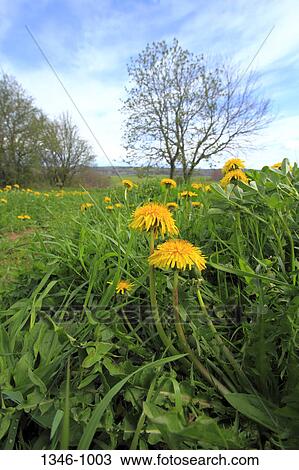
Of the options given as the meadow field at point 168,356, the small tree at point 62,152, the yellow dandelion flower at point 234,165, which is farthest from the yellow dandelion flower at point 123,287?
the small tree at point 62,152

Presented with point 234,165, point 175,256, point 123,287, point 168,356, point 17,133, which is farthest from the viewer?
point 17,133

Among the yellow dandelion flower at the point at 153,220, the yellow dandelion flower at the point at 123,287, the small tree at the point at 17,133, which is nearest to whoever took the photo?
the yellow dandelion flower at the point at 153,220

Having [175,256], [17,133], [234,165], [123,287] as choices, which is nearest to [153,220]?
[175,256]

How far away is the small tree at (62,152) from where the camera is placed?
20.1m

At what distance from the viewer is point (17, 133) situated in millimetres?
19406

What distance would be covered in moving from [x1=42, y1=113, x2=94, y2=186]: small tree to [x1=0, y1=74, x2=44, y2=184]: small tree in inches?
28.8

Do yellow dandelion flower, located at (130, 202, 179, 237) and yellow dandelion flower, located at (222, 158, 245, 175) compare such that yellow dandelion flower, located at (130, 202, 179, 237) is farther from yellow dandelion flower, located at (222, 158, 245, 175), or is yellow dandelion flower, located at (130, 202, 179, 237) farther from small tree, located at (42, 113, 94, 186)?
small tree, located at (42, 113, 94, 186)

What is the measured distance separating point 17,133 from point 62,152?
10.0ft

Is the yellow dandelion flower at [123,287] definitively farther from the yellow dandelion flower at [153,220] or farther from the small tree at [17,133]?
the small tree at [17,133]

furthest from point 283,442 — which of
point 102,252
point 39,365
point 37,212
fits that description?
point 37,212

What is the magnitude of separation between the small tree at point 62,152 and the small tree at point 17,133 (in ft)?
2.40

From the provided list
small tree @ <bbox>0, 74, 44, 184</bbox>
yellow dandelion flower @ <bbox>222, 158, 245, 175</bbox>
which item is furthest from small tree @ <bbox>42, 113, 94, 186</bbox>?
yellow dandelion flower @ <bbox>222, 158, 245, 175</bbox>

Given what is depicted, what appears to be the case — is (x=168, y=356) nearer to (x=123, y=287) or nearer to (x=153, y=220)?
(x=123, y=287)

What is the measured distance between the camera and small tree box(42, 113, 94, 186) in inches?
792
